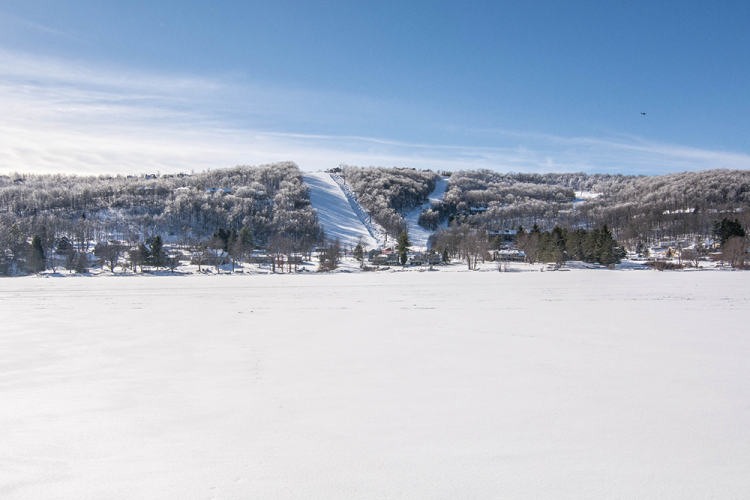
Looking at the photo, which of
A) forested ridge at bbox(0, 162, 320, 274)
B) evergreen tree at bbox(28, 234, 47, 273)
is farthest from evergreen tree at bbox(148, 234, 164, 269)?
A: forested ridge at bbox(0, 162, 320, 274)

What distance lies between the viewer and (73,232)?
95.0 m

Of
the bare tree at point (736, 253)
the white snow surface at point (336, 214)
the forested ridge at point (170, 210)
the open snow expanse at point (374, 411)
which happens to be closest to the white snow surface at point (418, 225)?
the white snow surface at point (336, 214)

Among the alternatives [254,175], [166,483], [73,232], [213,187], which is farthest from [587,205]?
[166,483]

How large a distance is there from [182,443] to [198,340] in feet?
18.0

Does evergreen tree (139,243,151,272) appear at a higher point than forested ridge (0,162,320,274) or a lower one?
lower

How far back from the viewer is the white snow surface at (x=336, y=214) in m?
120

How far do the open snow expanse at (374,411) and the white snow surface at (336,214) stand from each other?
94623mm

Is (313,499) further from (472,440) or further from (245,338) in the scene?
(245,338)

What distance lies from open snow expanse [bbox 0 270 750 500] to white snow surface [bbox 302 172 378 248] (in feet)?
310

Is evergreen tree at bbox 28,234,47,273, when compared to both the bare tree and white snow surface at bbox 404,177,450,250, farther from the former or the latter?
the bare tree

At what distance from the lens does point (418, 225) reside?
147500mm

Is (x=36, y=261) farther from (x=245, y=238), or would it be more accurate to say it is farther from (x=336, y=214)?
(x=336, y=214)

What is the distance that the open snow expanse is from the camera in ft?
11.7

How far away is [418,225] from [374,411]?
143772 mm
